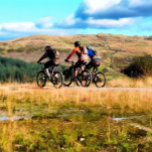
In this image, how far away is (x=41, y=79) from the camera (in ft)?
50.7

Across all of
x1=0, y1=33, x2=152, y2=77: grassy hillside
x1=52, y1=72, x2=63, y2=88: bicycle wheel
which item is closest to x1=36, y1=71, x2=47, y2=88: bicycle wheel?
x1=52, y1=72, x2=63, y2=88: bicycle wheel

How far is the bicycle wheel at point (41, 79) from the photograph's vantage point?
50.1ft

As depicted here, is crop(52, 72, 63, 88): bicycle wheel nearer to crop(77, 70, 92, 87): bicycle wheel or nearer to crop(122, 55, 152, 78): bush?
crop(77, 70, 92, 87): bicycle wheel

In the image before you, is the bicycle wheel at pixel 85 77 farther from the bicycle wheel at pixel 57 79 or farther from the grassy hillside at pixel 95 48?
the grassy hillside at pixel 95 48

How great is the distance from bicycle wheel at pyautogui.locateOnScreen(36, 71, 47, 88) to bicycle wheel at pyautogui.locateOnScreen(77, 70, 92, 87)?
1516 millimetres

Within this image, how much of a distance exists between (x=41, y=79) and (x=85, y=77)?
189 cm

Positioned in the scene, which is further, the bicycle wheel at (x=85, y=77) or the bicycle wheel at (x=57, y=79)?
the bicycle wheel at (x=85, y=77)

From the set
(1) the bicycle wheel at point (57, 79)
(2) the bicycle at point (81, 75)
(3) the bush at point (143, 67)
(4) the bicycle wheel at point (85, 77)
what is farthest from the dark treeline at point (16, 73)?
(3) the bush at point (143, 67)

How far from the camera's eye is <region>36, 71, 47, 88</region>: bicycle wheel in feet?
50.1

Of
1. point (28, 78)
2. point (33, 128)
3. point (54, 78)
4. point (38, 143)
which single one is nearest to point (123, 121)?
point (33, 128)

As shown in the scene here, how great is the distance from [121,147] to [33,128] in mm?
1610

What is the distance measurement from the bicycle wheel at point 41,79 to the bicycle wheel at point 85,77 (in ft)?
4.97

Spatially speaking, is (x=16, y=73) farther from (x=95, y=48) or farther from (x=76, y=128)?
(x=95, y=48)

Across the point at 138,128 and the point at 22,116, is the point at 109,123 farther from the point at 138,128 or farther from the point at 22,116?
the point at 22,116
